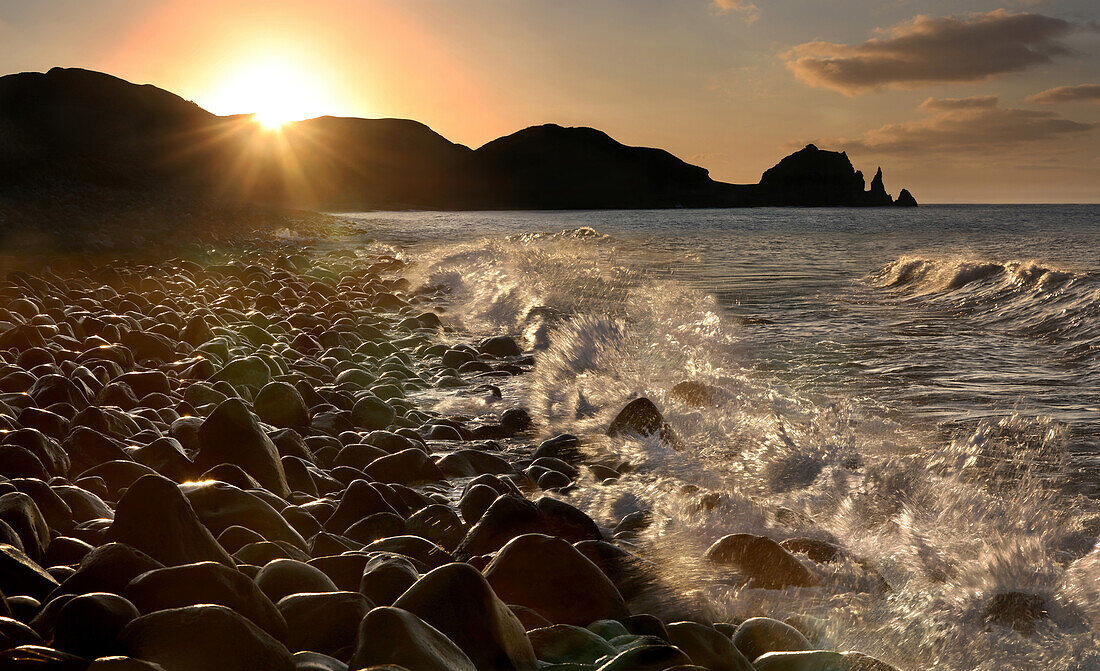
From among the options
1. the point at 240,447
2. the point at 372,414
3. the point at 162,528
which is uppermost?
the point at 162,528

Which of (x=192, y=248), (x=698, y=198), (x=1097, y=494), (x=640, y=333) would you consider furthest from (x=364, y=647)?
(x=698, y=198)

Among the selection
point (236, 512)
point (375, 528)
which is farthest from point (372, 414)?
point (236, 512)

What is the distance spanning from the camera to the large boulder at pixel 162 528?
2.21m

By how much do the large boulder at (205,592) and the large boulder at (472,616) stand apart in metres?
0.33

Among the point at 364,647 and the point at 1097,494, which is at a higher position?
the point at 364,647

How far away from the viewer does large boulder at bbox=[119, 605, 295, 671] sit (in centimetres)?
165

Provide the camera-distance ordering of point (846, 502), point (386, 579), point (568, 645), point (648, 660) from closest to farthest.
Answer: point (648, 660) → point (568, 645) → point (386, 579) → point (846, 502)

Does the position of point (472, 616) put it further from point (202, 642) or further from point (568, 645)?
point (202, 642)

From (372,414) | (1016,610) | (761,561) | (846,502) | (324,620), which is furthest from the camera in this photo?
(372,414)

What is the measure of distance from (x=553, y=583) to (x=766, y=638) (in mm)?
695

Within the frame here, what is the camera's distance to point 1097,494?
3668mm

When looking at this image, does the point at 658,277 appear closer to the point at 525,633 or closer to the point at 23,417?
the point at 23,417

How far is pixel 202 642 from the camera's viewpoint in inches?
65.4

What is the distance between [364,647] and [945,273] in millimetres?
13294
